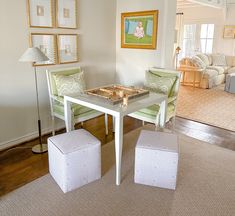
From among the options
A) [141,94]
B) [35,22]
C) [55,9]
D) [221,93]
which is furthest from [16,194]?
[221,93]

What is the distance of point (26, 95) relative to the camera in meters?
3.15

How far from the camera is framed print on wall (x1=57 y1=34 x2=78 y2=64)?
135 inches

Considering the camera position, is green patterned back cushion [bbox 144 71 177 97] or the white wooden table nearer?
the white wooden table

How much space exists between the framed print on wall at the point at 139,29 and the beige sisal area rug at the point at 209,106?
1503 millimetres

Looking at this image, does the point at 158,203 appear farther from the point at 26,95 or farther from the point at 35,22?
the point at 35,22

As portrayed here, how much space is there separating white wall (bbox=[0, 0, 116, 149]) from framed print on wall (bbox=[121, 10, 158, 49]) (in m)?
0.28

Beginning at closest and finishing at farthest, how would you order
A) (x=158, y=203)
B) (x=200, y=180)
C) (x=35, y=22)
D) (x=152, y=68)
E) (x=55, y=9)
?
(x=158, y=203) < (x=200, y=180) < (x=35, y=22) < (x=55, y=9) < (x=152, y=68)

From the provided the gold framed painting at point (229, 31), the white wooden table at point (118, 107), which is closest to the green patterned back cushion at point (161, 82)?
the white wooden table at point (118, 107)

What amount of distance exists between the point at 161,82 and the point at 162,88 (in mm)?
91

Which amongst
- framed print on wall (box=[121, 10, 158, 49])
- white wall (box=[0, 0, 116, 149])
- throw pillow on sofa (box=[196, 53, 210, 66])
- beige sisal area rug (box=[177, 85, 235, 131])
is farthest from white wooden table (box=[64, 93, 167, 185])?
throw pillow on sofa (box=[196, 53, 210, 66])

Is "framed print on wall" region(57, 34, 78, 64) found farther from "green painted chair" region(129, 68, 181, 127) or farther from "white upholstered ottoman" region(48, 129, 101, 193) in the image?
"white upholstered ottoman" region(48, 129, 101, 193)

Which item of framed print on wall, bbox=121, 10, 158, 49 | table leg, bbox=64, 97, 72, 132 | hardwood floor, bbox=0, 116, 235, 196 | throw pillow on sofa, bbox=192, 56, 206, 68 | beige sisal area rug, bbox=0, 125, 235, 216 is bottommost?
beige sisal area rug, bbox=0, 125, 235, 216

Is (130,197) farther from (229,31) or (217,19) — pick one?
(217,19)

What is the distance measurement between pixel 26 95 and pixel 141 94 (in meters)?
1.59
